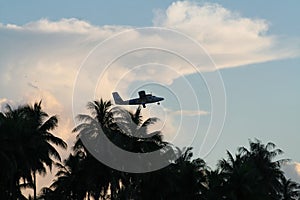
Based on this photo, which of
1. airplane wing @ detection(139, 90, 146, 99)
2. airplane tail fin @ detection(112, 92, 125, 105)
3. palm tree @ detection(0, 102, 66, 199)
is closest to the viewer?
palm tree @ detection(0, 102, 66, 199)

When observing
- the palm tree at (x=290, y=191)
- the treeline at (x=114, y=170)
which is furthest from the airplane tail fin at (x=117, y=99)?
the palm tree at (x=290, y=191)

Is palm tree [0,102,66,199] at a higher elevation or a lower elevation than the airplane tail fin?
lower

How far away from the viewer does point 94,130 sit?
6212cm

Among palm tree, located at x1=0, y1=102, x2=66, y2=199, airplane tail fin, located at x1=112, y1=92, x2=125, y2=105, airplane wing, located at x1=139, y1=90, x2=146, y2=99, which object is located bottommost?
palm tree, located at x1=0, y1=102, x2=66, y2=199

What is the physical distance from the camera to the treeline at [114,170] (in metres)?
58.8

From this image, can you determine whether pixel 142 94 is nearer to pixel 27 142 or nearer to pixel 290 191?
pixel 27 142

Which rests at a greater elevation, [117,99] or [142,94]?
[117,99]

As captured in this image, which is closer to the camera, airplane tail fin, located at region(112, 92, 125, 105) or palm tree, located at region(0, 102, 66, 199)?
palm tree, located at region(0, 102, 66, 199)

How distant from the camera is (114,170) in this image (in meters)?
62.5

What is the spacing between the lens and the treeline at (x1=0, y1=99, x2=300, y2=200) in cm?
5881

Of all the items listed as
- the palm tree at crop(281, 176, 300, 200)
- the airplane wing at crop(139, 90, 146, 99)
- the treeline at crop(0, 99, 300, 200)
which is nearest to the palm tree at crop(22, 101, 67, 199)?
the treeline at crop(0, 99, 300, 200)

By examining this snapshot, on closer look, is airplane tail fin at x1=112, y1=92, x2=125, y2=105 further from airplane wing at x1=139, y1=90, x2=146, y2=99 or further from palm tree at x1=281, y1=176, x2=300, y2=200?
palm tree at x1=281, y1=176, x2=300, y2=200

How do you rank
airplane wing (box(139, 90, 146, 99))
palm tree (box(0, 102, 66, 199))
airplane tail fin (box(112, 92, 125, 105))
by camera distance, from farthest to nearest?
airplane tail fin (box(112, 92, 125, 105)) < airplane wing (box(139, 90, 146, 99)) < palm tree (box(0, 102, 66, 199))

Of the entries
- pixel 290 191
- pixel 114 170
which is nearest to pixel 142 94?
pixel 114 170
